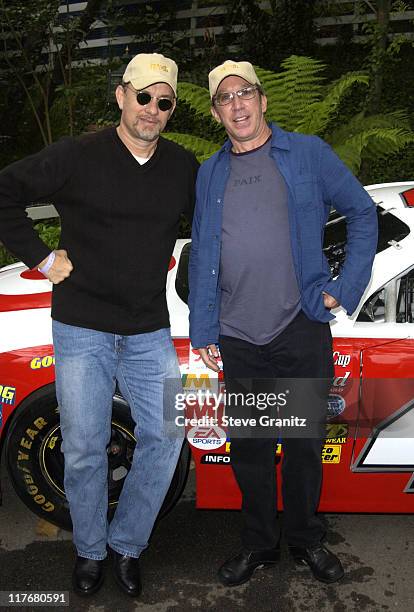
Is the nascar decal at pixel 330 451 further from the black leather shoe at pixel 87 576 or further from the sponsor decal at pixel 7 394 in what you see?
the sponsor decal at pixel 7 394

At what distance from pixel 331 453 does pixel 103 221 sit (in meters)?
1.30

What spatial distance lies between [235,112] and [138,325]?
85 cm

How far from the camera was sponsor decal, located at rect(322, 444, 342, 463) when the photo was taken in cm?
267

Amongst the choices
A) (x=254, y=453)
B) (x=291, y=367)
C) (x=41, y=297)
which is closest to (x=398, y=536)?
(x=254, y=453)

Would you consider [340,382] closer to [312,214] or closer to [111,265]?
[312,214]

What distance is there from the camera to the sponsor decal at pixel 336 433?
2.64 meters

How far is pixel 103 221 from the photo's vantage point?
7.68 ft

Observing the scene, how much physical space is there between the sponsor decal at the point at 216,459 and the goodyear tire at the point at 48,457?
0.37 ft

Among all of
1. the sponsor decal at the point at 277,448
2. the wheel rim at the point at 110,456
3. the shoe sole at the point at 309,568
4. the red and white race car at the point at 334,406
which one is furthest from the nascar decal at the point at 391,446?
the wheel rim at the point at 110,456

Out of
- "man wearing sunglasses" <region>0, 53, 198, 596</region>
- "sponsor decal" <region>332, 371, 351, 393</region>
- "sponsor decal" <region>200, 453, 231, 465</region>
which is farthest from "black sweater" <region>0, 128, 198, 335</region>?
"sponsor decal" <region>332, 371, 351, 393</region>

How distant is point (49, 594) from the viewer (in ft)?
8.72

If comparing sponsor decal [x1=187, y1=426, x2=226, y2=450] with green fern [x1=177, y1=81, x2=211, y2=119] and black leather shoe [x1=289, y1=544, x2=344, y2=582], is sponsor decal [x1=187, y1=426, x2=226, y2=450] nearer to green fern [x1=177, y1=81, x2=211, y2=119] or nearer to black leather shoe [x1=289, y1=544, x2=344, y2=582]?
black leather shoe [x1=289, y1=544, x2=344, y2=582]

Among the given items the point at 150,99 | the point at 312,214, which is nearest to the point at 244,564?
A: the point at 312,214

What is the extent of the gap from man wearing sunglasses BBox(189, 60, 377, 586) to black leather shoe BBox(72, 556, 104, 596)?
0.72m
